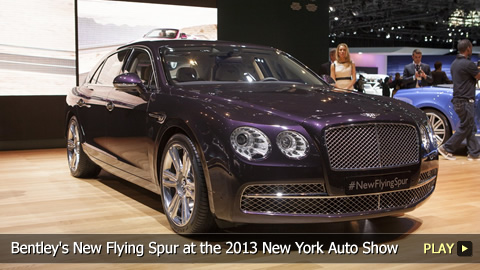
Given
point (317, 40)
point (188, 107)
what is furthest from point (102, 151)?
point (317, 40)

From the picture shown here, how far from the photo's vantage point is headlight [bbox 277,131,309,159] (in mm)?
3379

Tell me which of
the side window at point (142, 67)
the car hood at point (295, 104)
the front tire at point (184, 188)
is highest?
the side window at point (142, 67)

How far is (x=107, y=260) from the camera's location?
135 inches

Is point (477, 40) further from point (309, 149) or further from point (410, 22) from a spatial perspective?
point (309, 149)

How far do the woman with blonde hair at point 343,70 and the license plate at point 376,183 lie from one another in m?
4.68

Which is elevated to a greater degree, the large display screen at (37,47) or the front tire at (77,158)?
the large display screen at (37,47)

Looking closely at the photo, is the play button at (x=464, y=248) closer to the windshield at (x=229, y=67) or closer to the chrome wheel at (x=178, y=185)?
the chrome wheel at (x=178, y=185)

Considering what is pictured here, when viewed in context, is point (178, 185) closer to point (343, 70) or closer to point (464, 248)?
point (464, 248)

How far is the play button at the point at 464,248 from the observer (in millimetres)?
3590

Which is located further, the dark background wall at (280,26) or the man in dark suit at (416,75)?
the dark background wall at (280,26)

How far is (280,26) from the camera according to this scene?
11.6 meters

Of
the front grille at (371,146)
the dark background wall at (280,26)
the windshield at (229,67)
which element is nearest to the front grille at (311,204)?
the front grille at (371,146)

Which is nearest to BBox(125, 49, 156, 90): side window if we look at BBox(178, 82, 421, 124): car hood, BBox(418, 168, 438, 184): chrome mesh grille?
BBox(178, 82, 421, 124): car hood
